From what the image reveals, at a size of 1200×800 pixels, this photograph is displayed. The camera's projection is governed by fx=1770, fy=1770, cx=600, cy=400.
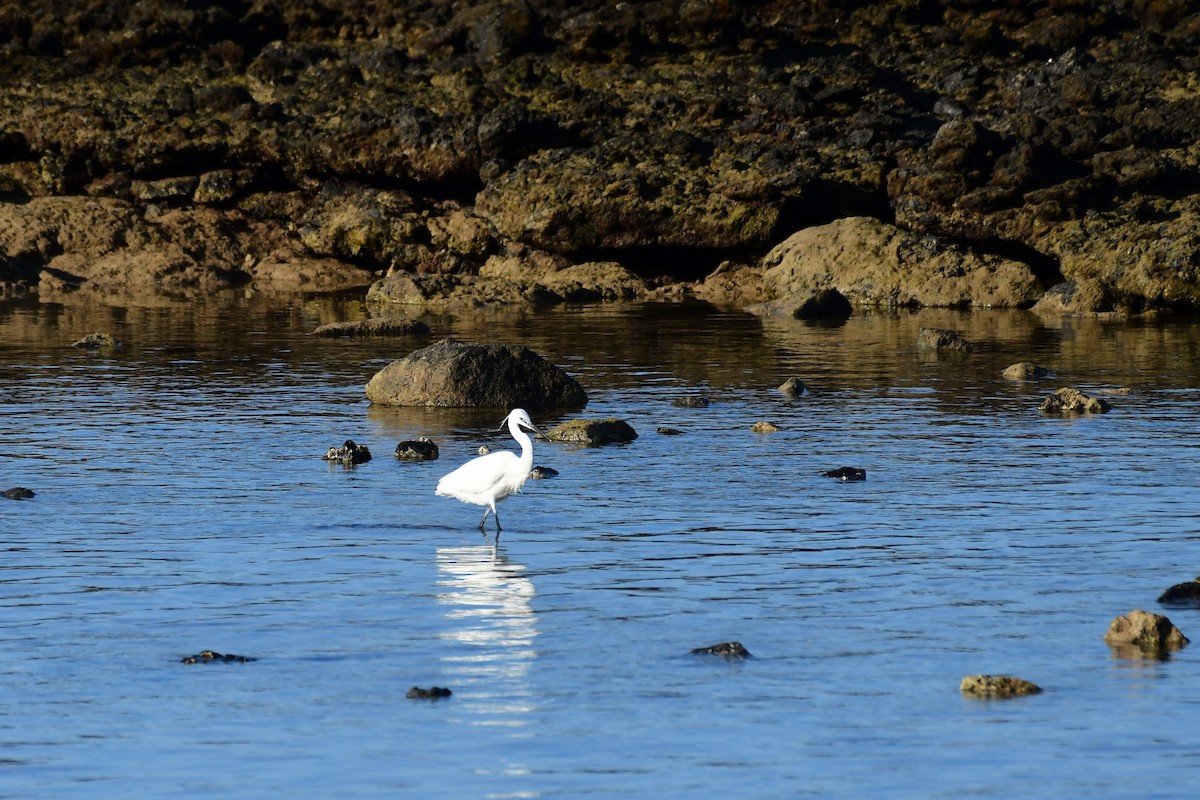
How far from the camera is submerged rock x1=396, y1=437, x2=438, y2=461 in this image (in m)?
20.4

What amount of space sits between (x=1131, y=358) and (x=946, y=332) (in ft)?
Result: 11.8

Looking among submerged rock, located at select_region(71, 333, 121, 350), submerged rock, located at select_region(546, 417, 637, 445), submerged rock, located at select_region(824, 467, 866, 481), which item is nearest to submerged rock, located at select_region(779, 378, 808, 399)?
submerged rock, located at select_region(546, 417, 637, 445)

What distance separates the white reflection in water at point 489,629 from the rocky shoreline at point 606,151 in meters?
30.3

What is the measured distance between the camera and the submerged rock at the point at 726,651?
11617mm

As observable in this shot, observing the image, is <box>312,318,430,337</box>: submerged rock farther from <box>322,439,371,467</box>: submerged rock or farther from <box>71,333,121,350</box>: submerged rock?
<box>322,439,371,467</box>: submerged rock

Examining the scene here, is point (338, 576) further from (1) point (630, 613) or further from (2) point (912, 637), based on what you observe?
(2) point (912, 637)

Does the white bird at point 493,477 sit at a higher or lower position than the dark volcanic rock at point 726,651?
higher

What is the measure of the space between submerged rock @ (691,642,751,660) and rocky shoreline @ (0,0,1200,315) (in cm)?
3295

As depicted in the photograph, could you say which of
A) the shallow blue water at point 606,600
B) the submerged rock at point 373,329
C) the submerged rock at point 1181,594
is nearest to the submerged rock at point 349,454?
the shallow blue water at point 606,600

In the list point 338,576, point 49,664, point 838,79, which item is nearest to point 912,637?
point 338,576

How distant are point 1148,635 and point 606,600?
3933 millimetres

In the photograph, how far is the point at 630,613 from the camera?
12883 millimetres

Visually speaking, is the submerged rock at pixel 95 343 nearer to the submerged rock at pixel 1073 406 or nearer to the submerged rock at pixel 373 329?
the submerged rock at pixel 373 329

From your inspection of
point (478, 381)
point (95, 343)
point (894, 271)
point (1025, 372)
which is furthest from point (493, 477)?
point (894, 271)
